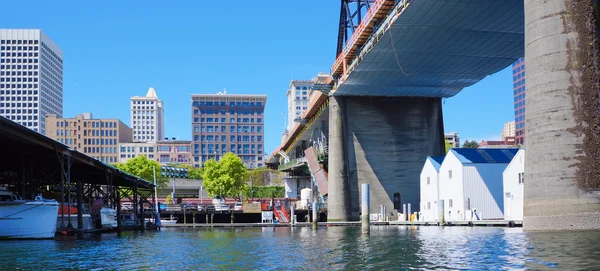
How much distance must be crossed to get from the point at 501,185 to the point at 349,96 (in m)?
29.1

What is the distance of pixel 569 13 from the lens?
36812 mm

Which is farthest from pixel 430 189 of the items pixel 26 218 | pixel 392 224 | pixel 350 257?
pixel 350 257

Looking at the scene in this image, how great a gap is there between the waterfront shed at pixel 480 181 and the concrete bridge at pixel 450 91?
10554mm

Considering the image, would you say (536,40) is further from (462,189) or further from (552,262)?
(462,189)

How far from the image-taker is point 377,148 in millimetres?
88438

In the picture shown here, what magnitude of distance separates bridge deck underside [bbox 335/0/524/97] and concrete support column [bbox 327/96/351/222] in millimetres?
2785

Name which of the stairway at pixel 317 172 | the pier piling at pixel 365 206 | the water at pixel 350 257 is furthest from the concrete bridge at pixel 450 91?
the pier piling at pixel 365 206

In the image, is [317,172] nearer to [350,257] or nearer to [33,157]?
[33,157]

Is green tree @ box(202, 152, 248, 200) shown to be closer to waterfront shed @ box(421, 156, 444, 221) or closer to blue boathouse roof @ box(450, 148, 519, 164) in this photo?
waterfront shed @ box(421, 156, 444, 221)

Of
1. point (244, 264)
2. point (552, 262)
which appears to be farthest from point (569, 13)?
point (244, 264)

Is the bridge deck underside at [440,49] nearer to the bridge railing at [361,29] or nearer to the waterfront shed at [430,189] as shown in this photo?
the bridge railing at [361,29]

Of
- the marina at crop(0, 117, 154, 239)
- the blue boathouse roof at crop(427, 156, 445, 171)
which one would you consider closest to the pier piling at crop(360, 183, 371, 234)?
the marina at crop(0, 117, 154, 239)

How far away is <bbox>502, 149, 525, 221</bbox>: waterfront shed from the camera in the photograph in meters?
56.4

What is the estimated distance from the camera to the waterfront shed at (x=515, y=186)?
5641cm
